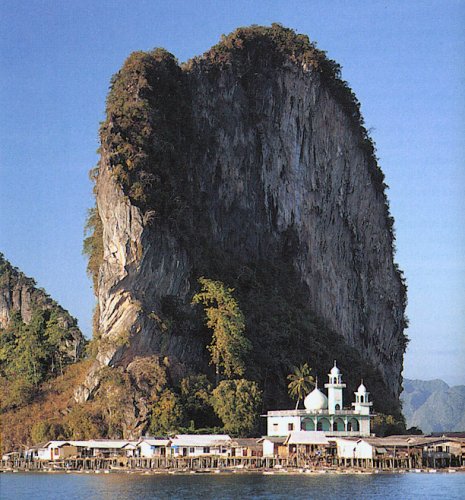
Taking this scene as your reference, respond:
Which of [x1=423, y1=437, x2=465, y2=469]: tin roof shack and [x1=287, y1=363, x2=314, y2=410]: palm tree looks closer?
[x1=423, y1=437, x2=465, y2=469]: tin roof shack

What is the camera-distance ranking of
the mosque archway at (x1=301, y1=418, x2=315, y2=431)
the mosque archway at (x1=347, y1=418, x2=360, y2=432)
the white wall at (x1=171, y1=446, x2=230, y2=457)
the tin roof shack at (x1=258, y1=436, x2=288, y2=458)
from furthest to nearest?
the mosque archway at (x1=347, y1=418, x2=360, y2=432)
the mosque archway at (x1=301, y1=418, x2=315, y2=431)
the white wall at (x1=171, y1=446, x2=230, y2=457)
the tin roof shack at (x1=258, y1=436, x2=288, y2=458)

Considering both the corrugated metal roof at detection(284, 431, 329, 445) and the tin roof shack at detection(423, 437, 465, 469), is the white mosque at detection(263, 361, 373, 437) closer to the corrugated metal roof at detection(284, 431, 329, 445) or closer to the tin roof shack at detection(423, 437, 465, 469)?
the corrugated metal roof at detection(284, 431, 329, 445)

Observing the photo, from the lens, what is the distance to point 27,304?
108812 mm

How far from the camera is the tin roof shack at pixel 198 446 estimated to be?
7694 cm

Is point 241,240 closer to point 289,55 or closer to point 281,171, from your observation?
point 281,171

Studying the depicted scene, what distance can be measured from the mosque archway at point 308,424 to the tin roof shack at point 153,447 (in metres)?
10.0

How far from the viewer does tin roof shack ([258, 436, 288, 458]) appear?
76.8 m

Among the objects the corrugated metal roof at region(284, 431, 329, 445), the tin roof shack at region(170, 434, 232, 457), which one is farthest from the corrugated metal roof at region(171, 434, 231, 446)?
the corrugated metal roof at region(284, 431, 329, 445)

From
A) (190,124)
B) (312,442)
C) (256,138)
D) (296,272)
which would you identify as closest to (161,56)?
(190,124)

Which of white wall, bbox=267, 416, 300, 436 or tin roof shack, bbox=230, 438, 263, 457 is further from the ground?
white wall, bbox=267, 416, 300, 436

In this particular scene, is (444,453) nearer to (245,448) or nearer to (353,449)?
(353,449)

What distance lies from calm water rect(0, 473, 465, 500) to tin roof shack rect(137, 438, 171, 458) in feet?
14.3

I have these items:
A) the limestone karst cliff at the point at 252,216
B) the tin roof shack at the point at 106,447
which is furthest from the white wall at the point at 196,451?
the limestone karst cliff at the point at 252,216

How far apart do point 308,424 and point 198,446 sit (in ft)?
29.2
